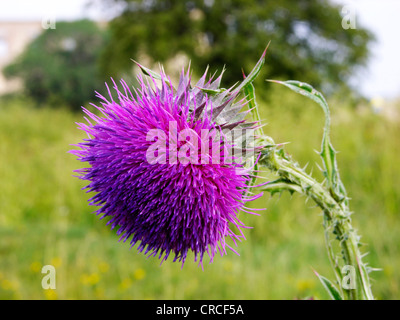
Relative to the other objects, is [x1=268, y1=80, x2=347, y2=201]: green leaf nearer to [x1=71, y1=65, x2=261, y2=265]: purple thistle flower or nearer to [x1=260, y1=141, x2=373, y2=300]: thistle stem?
[x1=260, y1=141, x2=373, y2=300]: thistle stem

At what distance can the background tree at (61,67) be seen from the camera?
23875mm

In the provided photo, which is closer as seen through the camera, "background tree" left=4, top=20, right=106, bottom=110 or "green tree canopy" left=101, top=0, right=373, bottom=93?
"green tree canopy" left=101, top=0, right=373, bottom=93

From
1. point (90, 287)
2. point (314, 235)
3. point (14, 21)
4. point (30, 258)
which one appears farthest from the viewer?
point (14, 21)

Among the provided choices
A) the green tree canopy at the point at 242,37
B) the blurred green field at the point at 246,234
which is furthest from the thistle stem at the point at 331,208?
the green tree canopy at the point at 242,37

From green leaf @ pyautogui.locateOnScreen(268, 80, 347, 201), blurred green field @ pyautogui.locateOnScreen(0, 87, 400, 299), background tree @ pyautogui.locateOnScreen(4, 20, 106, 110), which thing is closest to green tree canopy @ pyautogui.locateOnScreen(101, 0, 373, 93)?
background tree @ pyautogui.locateOnScreen(4, 20, 106, 110)

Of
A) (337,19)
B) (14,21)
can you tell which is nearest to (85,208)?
(337,19)

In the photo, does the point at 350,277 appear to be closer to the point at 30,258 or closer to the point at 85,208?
the point at 30,258

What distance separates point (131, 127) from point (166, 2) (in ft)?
69.8

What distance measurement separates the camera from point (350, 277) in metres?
1.53

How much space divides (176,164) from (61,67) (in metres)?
24.6

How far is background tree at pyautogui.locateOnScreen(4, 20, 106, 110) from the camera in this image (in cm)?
2388

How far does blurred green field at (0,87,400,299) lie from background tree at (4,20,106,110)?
13.7 metres

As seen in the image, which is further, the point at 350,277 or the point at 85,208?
the point at 85,208

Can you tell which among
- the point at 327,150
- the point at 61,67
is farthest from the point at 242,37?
the point at 327,150
